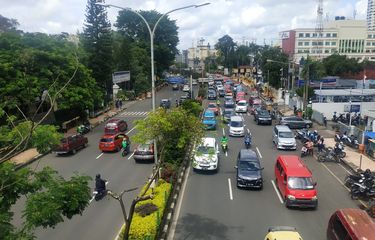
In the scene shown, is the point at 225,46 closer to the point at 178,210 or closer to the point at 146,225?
the point at 178,210

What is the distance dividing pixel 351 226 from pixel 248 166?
9369 mm

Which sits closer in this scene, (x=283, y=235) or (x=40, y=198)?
(x=40, y=198)

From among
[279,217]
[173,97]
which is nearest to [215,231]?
[279,217]

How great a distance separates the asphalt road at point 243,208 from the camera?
15.7 m

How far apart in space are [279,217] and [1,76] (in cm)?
2369

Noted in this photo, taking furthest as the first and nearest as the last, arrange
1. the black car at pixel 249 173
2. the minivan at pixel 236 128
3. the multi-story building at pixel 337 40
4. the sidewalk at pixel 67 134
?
the multi-story building at pixel 337 40 < the minivan at pixel 236 128 < the sidewalk at pixel 67 134 < the black car at pixel 249 173

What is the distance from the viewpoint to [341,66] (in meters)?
77.1

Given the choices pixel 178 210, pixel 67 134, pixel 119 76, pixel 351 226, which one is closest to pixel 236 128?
pixel 67 134

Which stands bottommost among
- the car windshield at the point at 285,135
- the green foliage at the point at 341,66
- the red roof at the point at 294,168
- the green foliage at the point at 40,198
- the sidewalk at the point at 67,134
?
the sidewalk at the point at 67,134

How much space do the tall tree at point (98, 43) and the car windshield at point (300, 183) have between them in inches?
1468

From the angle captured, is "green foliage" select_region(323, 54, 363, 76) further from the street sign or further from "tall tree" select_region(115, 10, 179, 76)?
the street sign

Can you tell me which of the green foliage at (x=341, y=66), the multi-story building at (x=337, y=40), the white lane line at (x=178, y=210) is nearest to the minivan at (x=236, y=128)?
the white lane line at (x=178, y=210)

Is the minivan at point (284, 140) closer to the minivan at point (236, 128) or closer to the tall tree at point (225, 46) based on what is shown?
the minivan at point (236, 128)

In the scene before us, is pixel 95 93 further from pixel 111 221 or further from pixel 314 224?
pixel 314 224
